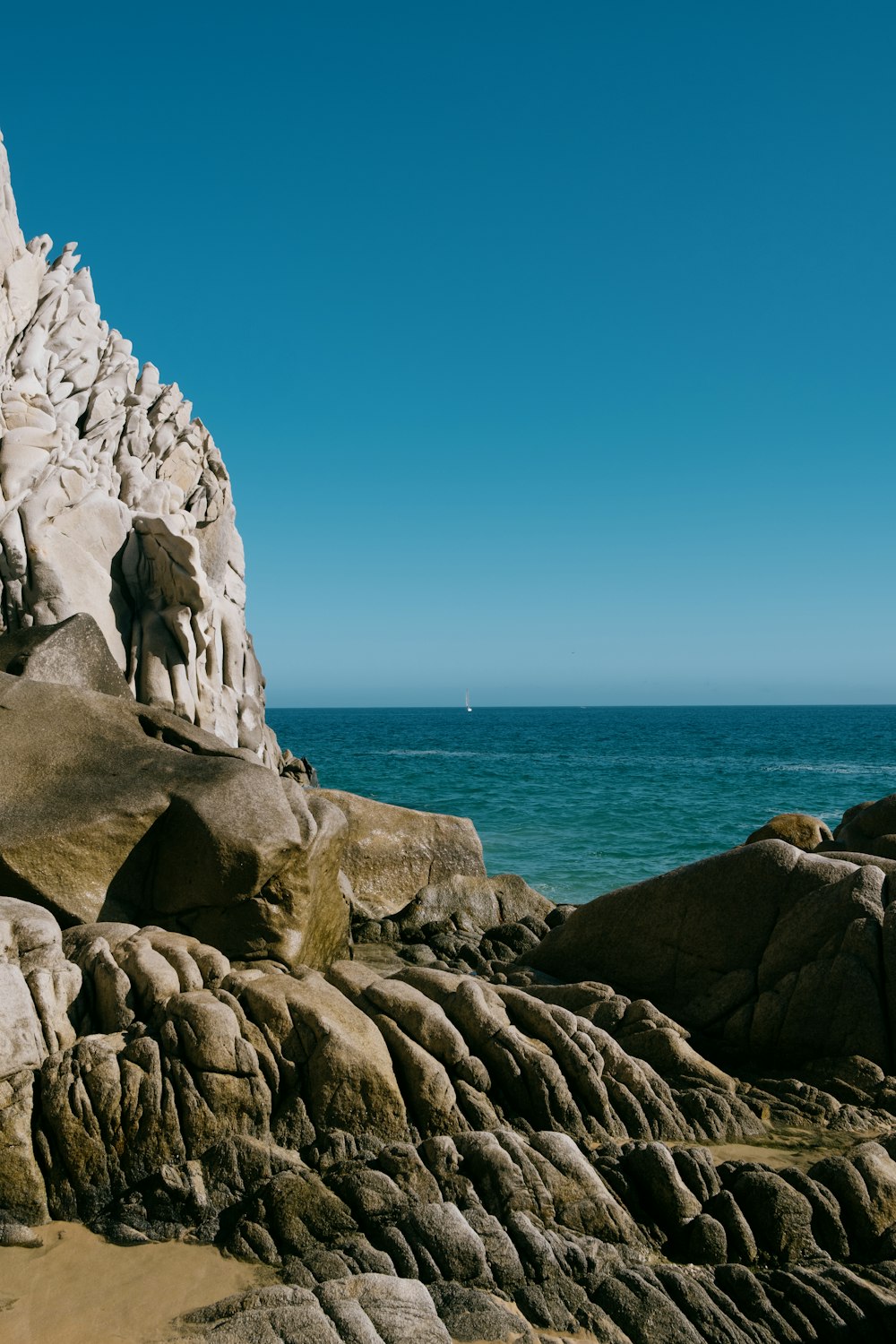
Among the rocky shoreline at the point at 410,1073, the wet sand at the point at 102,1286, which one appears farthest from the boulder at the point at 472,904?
the wet sand at the point at 102,1286

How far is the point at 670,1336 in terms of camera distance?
149 inches

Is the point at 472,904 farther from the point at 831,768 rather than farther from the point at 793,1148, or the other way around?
the point at 831,768

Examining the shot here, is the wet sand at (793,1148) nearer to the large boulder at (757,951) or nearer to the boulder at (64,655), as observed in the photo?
the large boulder at (757,951)

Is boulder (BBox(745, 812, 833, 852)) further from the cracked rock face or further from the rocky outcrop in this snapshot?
the cracked rock face

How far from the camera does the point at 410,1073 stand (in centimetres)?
514

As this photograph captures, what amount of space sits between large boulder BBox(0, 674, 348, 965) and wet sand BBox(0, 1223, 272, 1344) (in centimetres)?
257

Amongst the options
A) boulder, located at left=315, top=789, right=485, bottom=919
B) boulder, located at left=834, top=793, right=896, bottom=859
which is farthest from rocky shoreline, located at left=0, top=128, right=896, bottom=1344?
boulder, located at left=315, top=789, right=485, bottom=919

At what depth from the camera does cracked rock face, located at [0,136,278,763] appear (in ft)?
46.7

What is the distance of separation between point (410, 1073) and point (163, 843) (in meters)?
2.63

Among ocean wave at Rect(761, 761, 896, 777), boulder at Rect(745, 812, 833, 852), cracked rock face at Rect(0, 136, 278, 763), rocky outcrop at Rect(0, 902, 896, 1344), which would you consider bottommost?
ocean wave at Rect(761, 761, 896, 777)

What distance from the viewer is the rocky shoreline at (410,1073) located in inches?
159

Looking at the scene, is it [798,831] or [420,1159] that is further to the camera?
[798,831]

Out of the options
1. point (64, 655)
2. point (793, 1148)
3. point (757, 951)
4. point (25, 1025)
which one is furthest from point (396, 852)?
point (25, 1025)

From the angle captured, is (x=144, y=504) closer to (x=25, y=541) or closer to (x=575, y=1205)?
(x=25, y=541)
